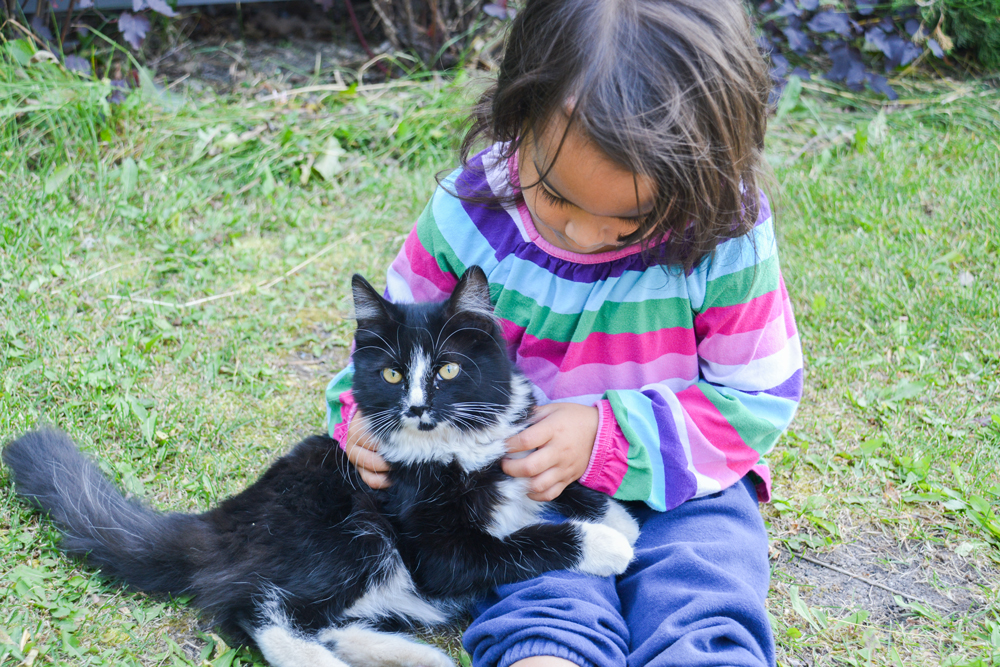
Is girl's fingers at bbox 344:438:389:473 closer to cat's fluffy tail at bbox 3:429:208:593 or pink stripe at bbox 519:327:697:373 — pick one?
cat's fluffy tail at bbox 3:429:208:593

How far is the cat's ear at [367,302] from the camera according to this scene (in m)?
1.91

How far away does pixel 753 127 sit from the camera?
5.64 feet

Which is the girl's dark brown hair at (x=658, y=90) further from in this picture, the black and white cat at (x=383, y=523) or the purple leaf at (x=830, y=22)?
the purple leaf at (x=830, y=22)

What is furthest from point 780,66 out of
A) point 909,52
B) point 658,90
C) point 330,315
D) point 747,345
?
point 658,90

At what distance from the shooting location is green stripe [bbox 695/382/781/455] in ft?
6.23

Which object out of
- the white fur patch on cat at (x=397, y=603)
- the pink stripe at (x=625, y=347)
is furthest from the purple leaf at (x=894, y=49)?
the white fur patch on cat at (x=397, y=603)

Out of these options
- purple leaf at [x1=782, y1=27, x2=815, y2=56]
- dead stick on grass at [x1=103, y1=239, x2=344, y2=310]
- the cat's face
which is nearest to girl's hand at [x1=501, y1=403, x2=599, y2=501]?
the cat's face

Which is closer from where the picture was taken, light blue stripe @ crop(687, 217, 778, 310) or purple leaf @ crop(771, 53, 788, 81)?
light blue stripe @ crop(687, 217, 778, 310)

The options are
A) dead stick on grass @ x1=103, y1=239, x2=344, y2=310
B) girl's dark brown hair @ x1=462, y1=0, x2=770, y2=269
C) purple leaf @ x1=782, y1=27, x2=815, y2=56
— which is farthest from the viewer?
purple leaf @ x1=782, y1=27, x2=815, y2=56

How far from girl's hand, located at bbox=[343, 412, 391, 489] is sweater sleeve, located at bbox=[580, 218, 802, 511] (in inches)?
21.0

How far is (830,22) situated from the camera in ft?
15.3

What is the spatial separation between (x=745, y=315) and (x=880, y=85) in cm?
353

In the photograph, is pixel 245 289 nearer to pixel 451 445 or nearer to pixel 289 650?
pixel 451 445

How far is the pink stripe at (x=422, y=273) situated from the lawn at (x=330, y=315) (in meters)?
0.71
